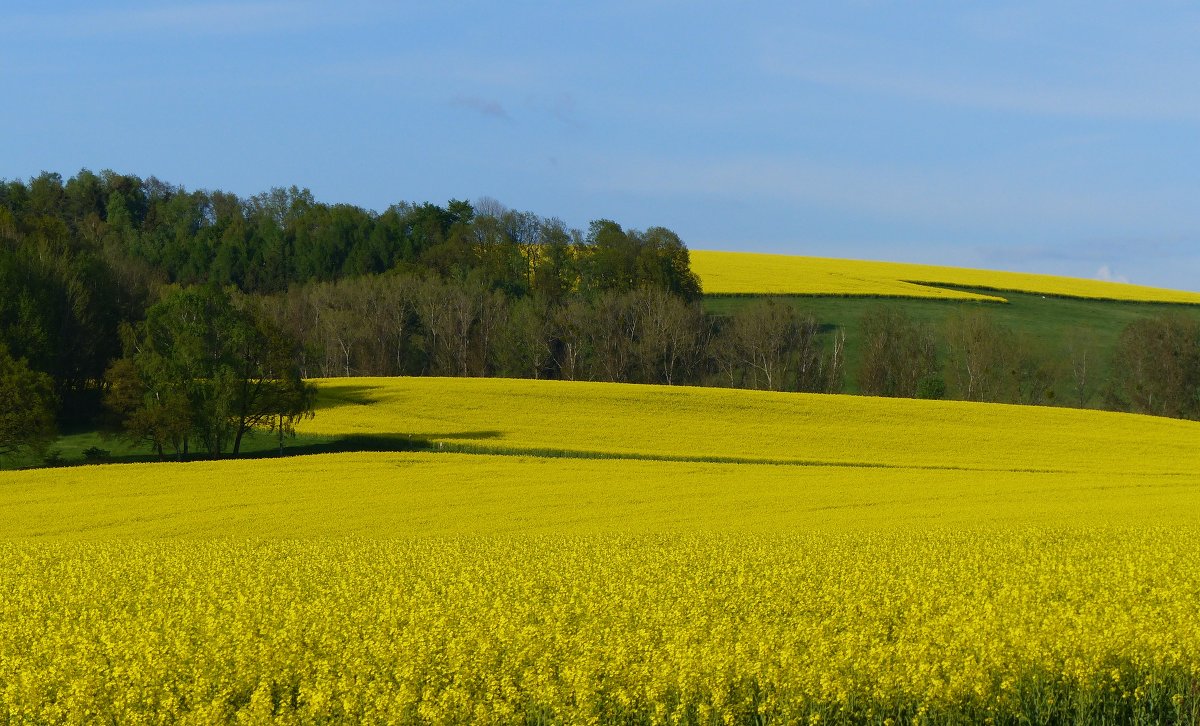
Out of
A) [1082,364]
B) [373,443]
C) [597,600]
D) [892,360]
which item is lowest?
[373,443]

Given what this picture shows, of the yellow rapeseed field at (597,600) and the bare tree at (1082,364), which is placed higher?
the bare tree at (1082,364)

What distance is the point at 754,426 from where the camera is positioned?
43594 mm

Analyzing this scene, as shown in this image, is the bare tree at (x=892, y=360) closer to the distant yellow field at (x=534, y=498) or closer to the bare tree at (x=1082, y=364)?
the bare tree at (x=1082, y=364)

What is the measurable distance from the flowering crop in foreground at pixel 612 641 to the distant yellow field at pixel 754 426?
23.3 meters

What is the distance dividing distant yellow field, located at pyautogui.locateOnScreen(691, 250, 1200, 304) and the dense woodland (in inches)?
334

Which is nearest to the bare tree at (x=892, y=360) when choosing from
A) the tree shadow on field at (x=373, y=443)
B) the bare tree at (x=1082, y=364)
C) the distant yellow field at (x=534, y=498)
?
the bare tree at (x=1082, y=364)

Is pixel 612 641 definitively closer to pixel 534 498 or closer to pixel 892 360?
pixel 534 498

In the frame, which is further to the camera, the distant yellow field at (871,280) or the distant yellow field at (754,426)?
the distant yellow field at (871,280)

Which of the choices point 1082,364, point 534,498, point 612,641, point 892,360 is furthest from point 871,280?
point 612,641

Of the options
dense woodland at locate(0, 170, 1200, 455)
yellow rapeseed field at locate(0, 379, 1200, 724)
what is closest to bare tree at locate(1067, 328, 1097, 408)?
dense woodland at locate(0, 170, 1200, 455)

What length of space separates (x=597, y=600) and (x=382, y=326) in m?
66.7

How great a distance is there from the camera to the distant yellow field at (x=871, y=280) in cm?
9681

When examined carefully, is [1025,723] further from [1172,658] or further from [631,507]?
[631,507]

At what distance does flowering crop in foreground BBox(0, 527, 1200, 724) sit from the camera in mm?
8570
